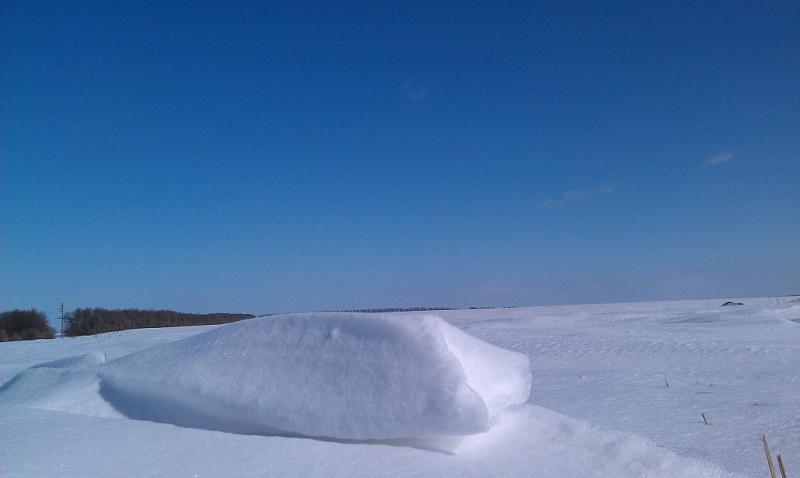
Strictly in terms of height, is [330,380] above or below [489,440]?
above

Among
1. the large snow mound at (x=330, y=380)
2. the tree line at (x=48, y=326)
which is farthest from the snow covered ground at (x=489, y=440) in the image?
the tree line at (x=48, y=326)

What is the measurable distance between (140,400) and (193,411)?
291 millimetres

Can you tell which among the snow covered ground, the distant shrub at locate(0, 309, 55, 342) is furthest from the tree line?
the snow covered ground

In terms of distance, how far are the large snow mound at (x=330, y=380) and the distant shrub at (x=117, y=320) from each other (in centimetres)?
1468

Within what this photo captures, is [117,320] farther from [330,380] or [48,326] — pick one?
[330,380]

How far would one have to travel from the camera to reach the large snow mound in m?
1.64

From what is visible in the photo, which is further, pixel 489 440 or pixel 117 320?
A: pixel 117 320

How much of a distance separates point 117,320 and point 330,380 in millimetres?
19096

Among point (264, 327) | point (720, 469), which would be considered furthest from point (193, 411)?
point (720, 469)

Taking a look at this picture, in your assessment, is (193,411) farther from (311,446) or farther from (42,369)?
(42,369)

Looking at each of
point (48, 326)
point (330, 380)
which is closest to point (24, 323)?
point (48, 326)

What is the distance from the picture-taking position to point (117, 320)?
58.7ft

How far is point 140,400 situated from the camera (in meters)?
2.08

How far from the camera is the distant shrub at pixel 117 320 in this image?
1527 cm
